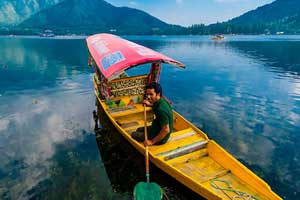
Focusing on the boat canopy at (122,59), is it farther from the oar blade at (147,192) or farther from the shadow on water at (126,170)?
the oar blade at (147,192)

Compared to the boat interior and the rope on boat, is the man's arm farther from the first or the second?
the rope on boat

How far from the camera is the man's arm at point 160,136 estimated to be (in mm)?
7812

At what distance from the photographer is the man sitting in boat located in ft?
24.0

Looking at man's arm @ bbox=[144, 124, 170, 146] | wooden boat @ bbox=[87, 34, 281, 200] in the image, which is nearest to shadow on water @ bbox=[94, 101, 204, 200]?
wooden boat @ bbox=[87, 34, 281, 200]

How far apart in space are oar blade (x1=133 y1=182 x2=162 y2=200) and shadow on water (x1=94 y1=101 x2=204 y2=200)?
1.08m

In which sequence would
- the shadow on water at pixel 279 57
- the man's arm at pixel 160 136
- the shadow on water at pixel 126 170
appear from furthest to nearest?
1. the shadow on water at pixel 279 57
2. the shadow on water at pixel 126 170
3. the man's arm at pixel 160 136

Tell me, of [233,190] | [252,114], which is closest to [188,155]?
[233,190]

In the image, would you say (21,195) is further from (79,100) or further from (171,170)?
(79,100)

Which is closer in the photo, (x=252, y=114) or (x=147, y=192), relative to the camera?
(x=147, y=192)

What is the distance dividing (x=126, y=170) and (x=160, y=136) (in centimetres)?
254

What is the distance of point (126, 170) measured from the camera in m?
9.32

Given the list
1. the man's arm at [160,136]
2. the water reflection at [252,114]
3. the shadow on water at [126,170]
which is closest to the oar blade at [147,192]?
the shadow on water at [126,170]

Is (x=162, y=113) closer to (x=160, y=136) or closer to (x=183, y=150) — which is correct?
(x=160, y=136)

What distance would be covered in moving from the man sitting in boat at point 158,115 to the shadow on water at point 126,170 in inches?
61.1
